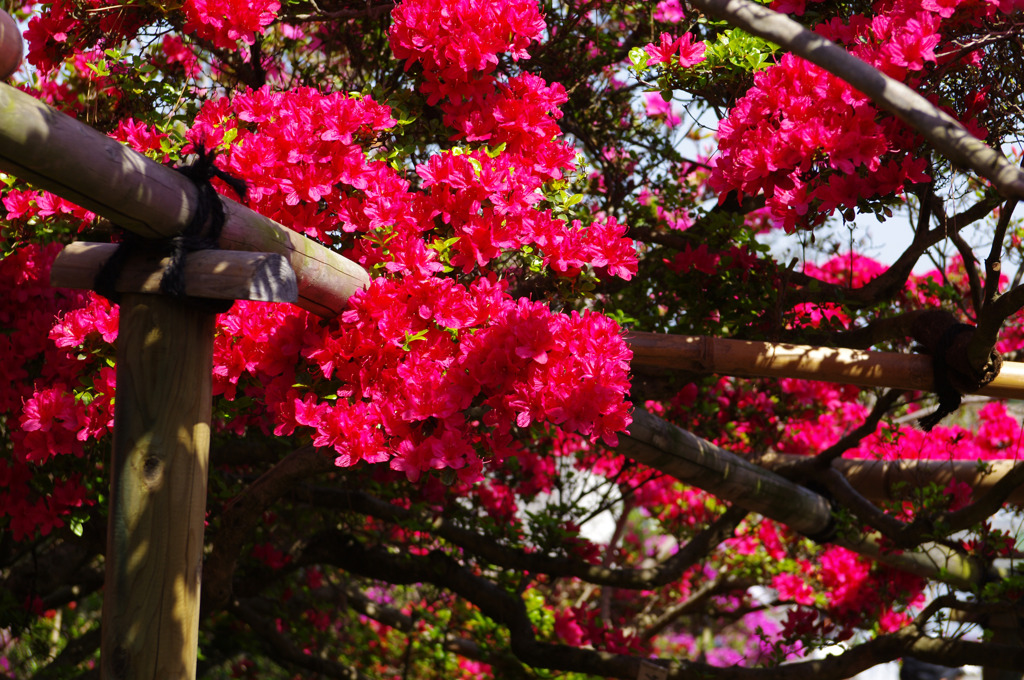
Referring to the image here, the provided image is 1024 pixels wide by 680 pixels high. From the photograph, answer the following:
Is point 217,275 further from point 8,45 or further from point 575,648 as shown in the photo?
point 575,648

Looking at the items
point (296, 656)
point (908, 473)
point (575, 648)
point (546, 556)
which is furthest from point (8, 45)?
point (296, 656)

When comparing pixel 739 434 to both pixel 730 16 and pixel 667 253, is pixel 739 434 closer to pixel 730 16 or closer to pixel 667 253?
pixel 667 253

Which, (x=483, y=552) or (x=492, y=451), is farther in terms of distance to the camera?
(x=483, y=552)

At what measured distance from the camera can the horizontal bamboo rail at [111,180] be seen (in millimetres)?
1631

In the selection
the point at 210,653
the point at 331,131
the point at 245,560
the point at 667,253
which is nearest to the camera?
the point at 331,131

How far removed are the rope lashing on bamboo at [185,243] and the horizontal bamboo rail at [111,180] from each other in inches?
1.0

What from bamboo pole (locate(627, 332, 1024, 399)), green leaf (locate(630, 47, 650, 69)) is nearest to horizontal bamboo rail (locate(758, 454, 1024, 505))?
bamboo pole (locate(627, 332, 1024, 399))

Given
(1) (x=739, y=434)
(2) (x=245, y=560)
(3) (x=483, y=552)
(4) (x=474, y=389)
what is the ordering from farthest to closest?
(1) (x=739, y=434), (2) (x=245, y=560), (3) (x=483, y=552), (4) (x=474, y=389)

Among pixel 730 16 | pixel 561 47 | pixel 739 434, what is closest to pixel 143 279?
pixel 730 16

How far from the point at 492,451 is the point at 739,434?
3.31 meters

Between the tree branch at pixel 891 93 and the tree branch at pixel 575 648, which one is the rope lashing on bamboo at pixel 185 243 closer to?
the tree branch at pixel 891 93

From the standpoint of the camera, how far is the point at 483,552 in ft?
14.8

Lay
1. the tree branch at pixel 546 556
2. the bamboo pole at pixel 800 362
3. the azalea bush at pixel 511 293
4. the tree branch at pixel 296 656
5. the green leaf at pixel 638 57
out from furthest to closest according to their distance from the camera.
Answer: the tree branch at pixel 296 656 < the tree branch at pixel 546 556 < the green leaf at pixel 638 57 < the bamboo pole at pixel 800 362 < the azalea bush at pixel 511 293

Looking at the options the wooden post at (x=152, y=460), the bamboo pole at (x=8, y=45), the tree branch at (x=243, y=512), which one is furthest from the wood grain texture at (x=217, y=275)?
the tree branch at (x=243, y=512)
